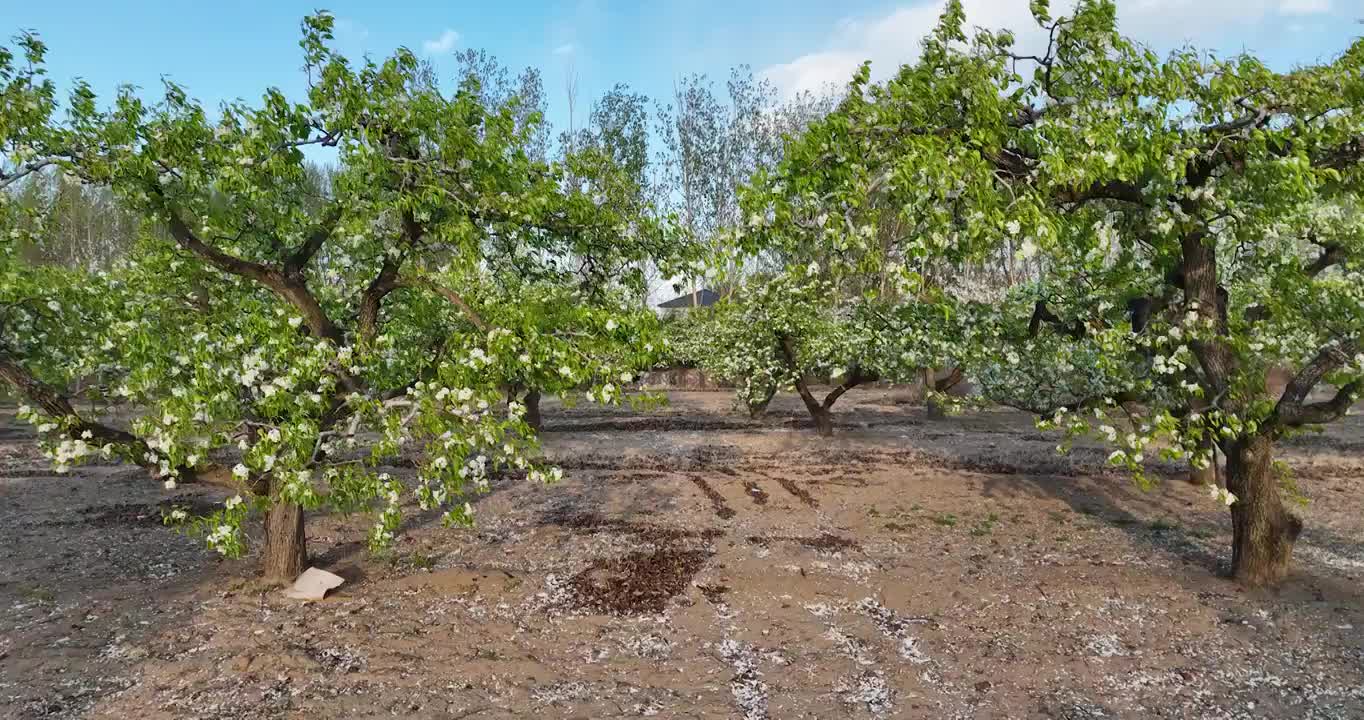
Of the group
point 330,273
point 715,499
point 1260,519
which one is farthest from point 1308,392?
point 330,273

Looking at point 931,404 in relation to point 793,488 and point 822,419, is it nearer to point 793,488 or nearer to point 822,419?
point 822,419

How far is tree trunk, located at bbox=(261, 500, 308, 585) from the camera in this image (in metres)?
11.0

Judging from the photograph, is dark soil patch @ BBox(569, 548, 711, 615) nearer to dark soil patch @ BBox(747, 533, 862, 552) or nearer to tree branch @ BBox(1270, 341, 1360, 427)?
dark soil patch @ BBox(747, 533, 862, 552)

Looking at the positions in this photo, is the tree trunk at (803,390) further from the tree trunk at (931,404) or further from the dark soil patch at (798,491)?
the tree trunk at (931,404)

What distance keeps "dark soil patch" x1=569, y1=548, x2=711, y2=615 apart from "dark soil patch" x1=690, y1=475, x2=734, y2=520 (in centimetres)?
284

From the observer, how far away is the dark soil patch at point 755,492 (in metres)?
17.2

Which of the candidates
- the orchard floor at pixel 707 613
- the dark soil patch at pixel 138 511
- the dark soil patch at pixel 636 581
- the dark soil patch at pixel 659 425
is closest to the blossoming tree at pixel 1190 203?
the orchard floor at pixel 707 613

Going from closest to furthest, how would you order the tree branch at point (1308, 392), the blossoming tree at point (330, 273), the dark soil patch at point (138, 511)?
1. the blossoming tree at point (330, 273)
2. the tree branch at point (1308, 392)
3. the dark soil patch at point (138, 511)

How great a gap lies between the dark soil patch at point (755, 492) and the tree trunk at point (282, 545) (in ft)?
29.2

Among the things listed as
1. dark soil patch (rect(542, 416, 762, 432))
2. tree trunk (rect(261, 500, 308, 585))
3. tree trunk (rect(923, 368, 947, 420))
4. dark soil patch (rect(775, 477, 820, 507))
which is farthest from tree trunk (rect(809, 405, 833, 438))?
tree trunk (rect(261, 500, 308, 585))

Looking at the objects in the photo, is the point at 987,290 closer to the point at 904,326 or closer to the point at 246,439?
the point at 904,326

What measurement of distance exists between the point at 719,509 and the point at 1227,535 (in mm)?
8888

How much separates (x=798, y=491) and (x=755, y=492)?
983 millimetres

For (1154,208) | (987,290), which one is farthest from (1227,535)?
(987,290)
